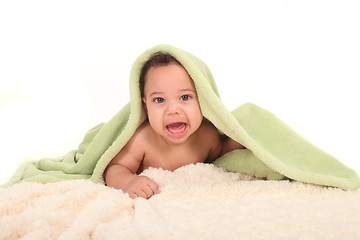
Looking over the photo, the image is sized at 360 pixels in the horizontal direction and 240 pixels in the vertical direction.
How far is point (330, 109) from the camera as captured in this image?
1.78 meters

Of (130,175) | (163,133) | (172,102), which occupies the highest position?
(172,102)

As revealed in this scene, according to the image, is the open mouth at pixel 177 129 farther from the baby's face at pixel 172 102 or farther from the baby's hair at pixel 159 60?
the baby's hair at pixel 159 60

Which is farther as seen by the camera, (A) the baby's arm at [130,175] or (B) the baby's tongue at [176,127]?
(B) the baby's tongue at [176,127]

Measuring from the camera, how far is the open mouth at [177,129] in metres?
1.15

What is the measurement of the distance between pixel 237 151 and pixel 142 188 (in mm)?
384

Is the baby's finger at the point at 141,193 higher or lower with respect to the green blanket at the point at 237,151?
lower

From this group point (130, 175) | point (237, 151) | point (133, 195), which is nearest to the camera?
point (133, 195)

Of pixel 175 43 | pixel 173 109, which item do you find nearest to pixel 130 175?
pixel 173 109

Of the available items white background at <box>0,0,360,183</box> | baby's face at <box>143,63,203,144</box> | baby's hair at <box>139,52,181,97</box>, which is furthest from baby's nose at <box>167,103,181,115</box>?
white background at <box>0,0,360,183</box>

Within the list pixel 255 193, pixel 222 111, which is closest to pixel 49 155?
pixel 222 111

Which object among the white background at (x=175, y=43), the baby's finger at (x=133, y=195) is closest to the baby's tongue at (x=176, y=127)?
the baby's finger at (x=133, y=195)

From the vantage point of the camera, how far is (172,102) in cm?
115

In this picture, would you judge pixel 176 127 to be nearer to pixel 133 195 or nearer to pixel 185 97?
pixel 185 97

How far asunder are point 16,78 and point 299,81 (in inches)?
60.4
